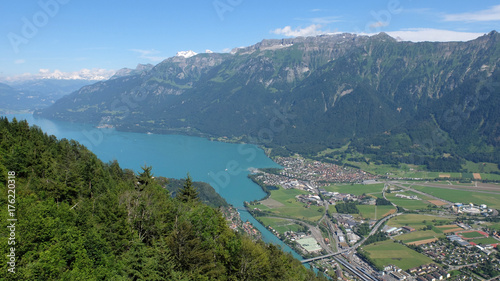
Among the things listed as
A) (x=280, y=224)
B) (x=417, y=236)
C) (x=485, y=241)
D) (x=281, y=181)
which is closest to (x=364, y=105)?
(x=281, y=181)

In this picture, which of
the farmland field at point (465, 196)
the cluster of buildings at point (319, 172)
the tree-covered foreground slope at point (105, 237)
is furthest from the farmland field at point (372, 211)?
the tree-covered foreground slope at point (105, 237)

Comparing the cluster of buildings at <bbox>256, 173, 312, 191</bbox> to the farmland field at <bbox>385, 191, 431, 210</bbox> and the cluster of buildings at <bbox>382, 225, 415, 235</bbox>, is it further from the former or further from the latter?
the cluster of buildings at <bbox>382, 225, 415, 235</bbox>

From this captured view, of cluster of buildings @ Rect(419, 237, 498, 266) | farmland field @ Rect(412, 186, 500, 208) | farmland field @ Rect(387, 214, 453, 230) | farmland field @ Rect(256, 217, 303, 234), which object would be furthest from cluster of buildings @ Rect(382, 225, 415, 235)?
farmland field @ Rect(412, 186, 500, 208)

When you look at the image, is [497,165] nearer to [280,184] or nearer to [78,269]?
[280,184]

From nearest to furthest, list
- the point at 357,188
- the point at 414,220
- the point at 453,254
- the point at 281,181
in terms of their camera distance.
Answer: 1. the point at 453,254
2. the point at 414,220
3. the point at 357,188
4. the point at 281,181

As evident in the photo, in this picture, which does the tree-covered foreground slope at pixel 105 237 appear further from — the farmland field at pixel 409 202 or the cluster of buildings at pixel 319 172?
the cluster of buildings at pixel 319 172

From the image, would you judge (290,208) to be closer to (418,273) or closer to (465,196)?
(418,273)

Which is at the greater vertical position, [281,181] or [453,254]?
[453,254]
